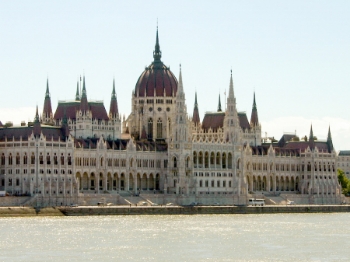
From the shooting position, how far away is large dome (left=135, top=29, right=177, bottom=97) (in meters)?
191

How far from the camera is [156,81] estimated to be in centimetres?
19112

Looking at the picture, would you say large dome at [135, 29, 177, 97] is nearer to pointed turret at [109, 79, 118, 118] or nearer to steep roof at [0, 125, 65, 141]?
pointed turret at [109, 79, 118, 118]

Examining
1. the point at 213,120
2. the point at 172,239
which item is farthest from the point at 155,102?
the point at 172,239

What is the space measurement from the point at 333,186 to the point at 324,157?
4790 millimetres

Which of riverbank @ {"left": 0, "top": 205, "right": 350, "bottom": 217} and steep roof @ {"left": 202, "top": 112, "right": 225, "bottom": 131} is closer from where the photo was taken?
riverbank @ {"left": 0, "top": 205, "right": 350, "bottom": 217}

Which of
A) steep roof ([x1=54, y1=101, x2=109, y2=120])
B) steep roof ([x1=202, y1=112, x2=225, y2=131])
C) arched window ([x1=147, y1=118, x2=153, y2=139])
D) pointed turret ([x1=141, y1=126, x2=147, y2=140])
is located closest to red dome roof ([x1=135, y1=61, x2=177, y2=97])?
arched window ([x1=147, y1=118, x2=153, y2=139])

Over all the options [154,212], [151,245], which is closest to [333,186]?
[154,212]

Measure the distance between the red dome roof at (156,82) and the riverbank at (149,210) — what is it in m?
31.0

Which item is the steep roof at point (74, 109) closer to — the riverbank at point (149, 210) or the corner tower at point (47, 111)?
the corner tower at point (47, 111)

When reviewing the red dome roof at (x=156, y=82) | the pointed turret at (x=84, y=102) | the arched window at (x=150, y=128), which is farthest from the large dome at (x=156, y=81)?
the pointed turret at (x=84, y=102)

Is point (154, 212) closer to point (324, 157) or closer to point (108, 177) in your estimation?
point (108, 177)

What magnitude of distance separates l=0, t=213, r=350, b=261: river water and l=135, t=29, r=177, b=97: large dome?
45.2m

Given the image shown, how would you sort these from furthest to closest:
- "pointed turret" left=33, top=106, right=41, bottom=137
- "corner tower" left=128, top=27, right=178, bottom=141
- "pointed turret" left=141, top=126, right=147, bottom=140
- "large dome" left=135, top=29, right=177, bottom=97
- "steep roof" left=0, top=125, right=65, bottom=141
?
"corner tower" left=128, top=27, right=178, bottom=141
"large dome" left=135, top=29, right=177, bottom=97
"pointed turret" left=141, top=126, right=147, bottom=140
"steep roof" left=0, top=125, right=65, bottom=141
"pointed turret" left=33, top=106, right=41, bottom=137

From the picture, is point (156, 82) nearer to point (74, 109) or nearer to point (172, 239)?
point (74, 109)
